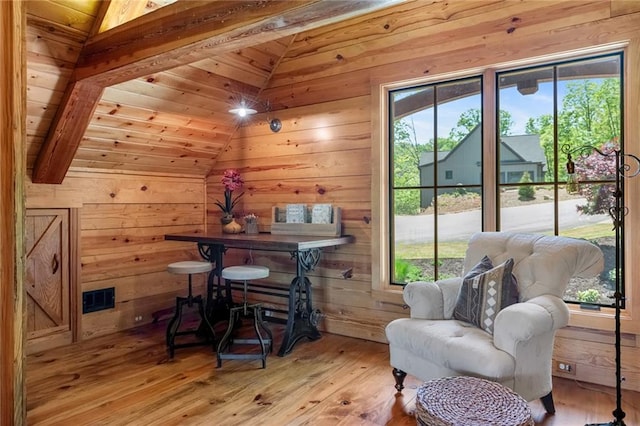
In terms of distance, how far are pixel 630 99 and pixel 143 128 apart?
11.5 feet

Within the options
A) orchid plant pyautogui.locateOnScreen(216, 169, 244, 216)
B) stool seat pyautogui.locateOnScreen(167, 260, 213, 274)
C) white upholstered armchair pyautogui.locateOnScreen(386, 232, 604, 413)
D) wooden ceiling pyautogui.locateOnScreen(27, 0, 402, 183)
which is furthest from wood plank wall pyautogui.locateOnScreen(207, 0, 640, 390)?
stool seat pyautogui.locateOnScreen(167, 260, 213, 274)

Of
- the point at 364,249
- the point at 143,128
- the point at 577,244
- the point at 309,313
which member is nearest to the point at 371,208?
the point at 364,249

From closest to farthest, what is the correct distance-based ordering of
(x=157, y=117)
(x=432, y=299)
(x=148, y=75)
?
(x=432, y=299)
(x=148, y=75)
(x=157, y=117)

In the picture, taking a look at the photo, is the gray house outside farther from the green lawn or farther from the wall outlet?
the wall outlet

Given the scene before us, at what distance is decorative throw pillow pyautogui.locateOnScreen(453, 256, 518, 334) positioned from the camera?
2.25m

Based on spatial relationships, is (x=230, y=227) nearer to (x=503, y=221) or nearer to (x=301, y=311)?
(x=301, y=311)

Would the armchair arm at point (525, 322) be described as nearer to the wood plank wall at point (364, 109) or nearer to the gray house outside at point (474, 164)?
the wood plank wall at point (364, 109)

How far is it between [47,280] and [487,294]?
325 cm

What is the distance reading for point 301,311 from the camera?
3.47m

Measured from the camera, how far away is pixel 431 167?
328 centimetres

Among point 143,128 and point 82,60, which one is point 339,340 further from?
point 82,60

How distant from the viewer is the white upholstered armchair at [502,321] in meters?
1.98

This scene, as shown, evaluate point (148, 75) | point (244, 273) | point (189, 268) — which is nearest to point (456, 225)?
point (244, 273)

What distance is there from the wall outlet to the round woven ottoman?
1192 mm
